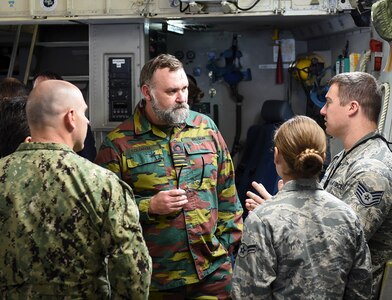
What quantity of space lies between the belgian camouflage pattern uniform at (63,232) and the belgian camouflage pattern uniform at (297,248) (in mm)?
428

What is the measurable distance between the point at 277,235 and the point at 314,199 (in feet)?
0.70

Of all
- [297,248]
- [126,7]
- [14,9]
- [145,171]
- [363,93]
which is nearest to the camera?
[297,248]

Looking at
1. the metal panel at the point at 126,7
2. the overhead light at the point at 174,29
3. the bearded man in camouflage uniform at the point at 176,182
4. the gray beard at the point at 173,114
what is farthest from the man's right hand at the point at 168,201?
the overhead light at the point at 174,29

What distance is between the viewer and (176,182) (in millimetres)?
3502

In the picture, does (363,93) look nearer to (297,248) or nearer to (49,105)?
(297,248)

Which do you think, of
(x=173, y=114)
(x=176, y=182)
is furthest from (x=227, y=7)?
(x=176, y=182)

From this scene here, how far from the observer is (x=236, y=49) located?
7.48m

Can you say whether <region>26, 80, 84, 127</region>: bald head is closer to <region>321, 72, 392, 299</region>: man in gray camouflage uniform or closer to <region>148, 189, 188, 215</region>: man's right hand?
<region>148, 189, 188, 215</region>: man's right hand

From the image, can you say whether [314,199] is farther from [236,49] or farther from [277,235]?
[236,49]

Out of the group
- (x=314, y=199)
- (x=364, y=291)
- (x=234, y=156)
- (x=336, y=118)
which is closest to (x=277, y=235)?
(x=314, y=199)

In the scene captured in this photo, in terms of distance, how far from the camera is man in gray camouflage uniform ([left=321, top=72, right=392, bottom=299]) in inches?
116

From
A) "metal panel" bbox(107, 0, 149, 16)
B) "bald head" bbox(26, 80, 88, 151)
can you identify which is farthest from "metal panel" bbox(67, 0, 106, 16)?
"bald head" bbox(26, 80, 88, 151)

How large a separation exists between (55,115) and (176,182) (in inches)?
45.8

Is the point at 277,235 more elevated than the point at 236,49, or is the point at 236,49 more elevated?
the point at 236,49
